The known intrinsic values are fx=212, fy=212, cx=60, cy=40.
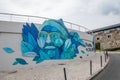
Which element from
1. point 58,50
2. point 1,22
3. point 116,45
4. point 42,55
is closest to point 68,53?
point 58,50

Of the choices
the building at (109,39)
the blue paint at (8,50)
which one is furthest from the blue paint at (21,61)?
the building at (109,39)

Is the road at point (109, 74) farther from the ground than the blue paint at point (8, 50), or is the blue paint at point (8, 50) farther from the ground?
the blue paint at point (8, 50)

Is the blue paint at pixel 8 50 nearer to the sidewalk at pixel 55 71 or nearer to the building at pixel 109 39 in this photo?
the sidewalk at pixel 55 71

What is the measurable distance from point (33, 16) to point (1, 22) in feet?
14.0

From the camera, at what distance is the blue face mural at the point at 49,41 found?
2139 centimetres

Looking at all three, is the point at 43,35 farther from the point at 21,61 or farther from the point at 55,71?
the point at 55,71

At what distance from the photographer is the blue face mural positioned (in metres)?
21.4

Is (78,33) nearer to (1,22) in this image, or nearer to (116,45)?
(1,22)

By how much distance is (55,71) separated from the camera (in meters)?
18.8

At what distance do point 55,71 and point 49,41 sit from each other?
6184mm

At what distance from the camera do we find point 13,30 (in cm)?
1995

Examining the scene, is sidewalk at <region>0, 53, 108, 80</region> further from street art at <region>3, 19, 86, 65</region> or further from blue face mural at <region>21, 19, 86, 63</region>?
blue face mural at <region>21, 19, 86, 63</region>

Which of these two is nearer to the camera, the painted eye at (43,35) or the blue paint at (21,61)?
the blue paint at (21,61)

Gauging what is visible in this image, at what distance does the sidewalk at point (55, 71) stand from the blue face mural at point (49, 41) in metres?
0.92
